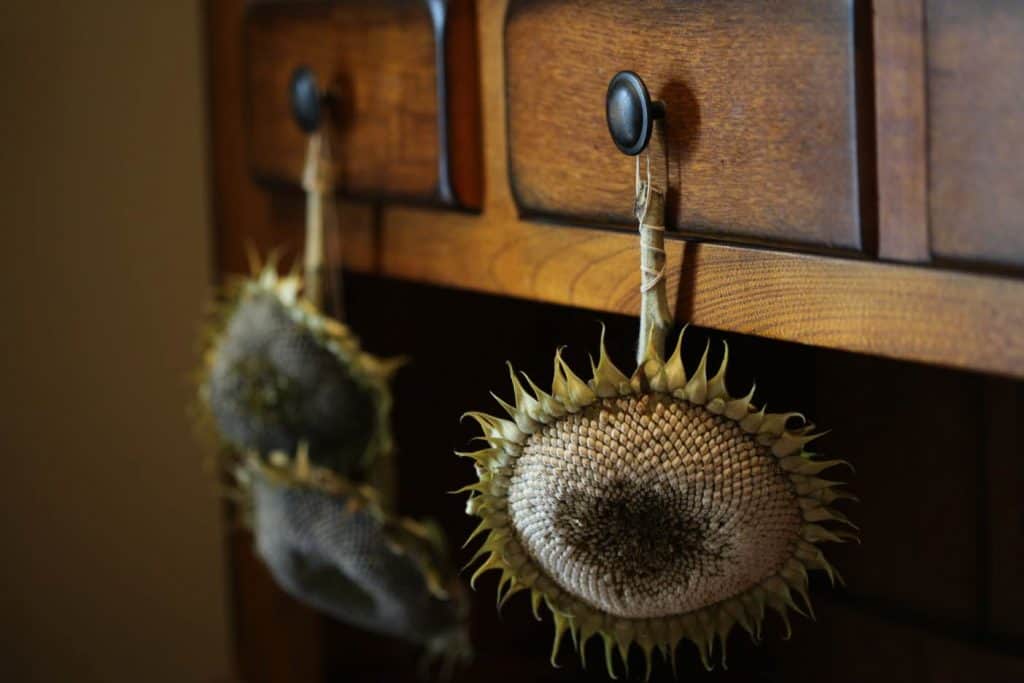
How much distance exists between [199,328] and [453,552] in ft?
1.15

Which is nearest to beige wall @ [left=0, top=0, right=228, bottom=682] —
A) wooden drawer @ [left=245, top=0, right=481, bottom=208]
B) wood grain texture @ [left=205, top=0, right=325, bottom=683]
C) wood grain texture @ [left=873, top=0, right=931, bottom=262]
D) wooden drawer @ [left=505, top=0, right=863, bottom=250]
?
wood grain texture @ [left=205, top=0, right=325, bottom=683]

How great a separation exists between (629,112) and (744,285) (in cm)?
7

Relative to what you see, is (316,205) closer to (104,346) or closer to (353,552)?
(353,552)

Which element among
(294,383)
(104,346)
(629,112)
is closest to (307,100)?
(294,383)

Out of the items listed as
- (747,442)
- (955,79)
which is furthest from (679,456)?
(955,79)

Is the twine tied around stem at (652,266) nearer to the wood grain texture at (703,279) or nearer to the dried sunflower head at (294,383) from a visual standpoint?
the wood grain texture at (703,279)

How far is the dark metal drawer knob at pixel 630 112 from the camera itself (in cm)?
51

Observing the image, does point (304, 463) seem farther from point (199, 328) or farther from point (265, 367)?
point (199, 328)

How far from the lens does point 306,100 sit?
2.31ft

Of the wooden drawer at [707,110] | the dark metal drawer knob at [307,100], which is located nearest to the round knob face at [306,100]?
the dark metal drawer knob at [307,100]

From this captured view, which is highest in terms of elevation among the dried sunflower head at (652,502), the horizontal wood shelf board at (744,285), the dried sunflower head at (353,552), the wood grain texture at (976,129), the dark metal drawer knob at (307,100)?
the dark metal drawer knob at (307,100)

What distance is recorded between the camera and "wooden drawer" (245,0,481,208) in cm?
64

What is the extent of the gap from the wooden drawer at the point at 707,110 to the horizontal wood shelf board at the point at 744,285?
0.04 feet

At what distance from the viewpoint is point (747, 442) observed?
487 mm
